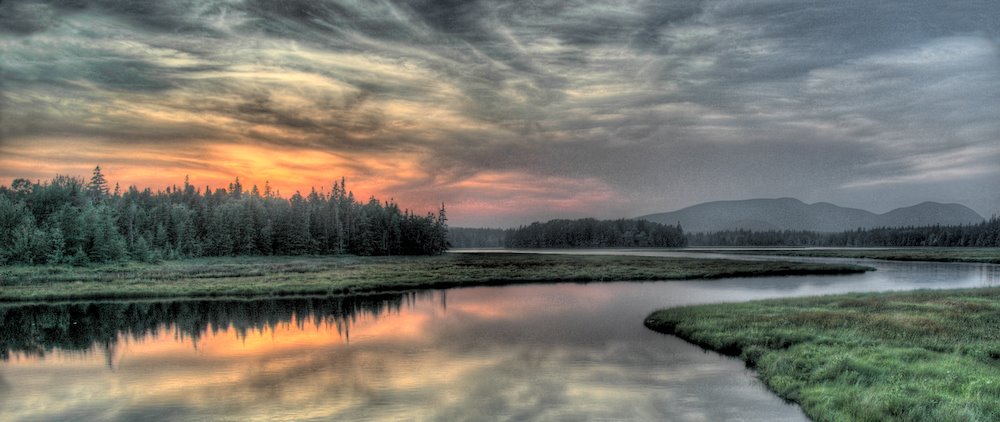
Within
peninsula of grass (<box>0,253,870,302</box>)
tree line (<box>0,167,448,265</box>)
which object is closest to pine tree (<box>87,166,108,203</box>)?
tree line (<box>0,167,448,265</box>)

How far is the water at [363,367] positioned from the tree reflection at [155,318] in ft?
0.55

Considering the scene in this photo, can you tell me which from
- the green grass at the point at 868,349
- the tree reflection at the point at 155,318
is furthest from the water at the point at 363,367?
the green grass at the point at 868,349

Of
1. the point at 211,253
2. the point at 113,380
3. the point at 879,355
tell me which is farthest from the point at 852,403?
the point at 211,253

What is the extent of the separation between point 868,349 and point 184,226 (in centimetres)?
13533

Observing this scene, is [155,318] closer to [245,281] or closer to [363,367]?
[363,367]

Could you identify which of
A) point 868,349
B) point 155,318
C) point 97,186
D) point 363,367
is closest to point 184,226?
point 97,186

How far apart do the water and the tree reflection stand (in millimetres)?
168

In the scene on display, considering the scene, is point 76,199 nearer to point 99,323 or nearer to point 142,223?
point 142,223

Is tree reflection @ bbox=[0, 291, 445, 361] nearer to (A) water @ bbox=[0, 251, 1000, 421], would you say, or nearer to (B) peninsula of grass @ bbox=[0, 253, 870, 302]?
(A) water @ bbox=[0, 251, 1000, 421]

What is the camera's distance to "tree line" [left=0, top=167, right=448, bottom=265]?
9212 cm

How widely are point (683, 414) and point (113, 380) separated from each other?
2214 centimetres

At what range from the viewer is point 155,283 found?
2448 inches

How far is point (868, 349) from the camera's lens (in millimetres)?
22312

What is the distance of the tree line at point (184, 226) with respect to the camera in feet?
302
